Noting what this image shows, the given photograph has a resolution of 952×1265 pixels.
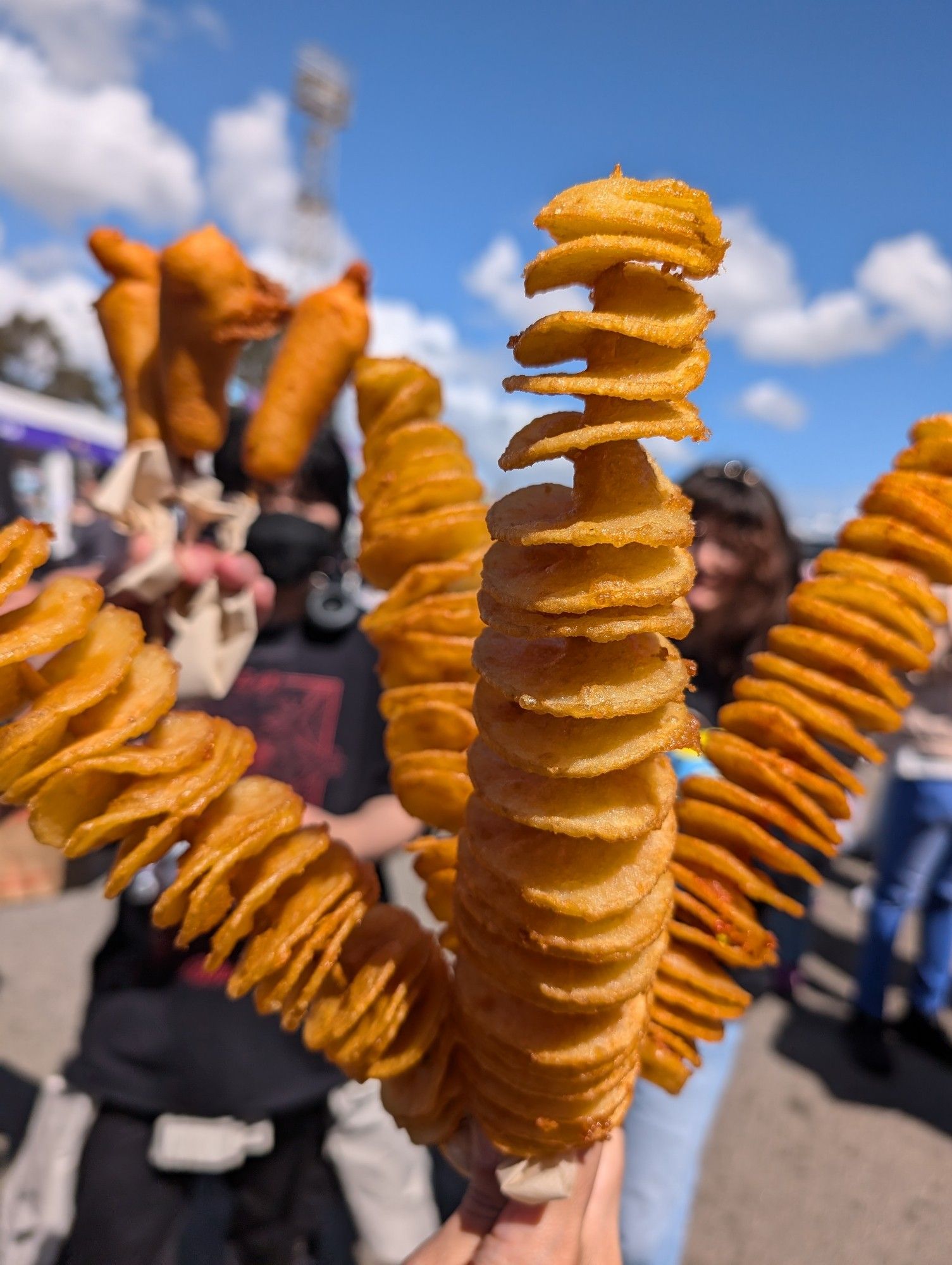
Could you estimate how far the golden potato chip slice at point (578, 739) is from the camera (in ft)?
2.27

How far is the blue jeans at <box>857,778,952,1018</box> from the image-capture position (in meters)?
3.81

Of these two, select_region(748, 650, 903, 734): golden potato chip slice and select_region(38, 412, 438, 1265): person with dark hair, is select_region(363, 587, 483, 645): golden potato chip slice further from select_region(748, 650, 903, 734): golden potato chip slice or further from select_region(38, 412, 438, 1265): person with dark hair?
select_region(38, 412, 438, 1265): person with dark hair

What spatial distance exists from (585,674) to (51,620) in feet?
1.77

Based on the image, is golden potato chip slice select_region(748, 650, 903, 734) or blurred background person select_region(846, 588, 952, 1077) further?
blurred background person select_region(846, 588, 952, 1077)

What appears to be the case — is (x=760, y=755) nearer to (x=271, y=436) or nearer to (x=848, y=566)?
(x=848, y=566)

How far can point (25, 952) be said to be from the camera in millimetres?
4410

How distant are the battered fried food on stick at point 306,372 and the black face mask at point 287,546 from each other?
1020 mm

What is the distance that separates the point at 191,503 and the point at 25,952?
4.03 m

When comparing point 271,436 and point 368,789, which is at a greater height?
point 271,436

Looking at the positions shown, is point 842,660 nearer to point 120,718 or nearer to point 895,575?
point 895,575

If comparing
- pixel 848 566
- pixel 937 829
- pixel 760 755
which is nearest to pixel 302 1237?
pixel 760 755

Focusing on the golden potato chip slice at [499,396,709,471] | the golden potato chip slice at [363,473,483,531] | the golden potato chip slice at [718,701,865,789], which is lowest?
the golden potato chip slice at [718,701,865,789]

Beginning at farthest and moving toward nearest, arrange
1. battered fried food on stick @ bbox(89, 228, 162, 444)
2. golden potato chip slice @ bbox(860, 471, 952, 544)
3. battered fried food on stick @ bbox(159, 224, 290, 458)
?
battered fried food on stick @ bbox(89, 228, 162, 444), battered fried food on stick @ bbox(159, 224, 290, 458), golden potato chip slice @ bbox(860, 471, 952, 544)

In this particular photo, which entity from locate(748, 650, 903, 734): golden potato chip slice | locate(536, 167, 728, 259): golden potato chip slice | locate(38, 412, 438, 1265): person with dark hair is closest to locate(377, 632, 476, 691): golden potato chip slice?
locate(748, 650, 903, 734): golden potato chip slice
